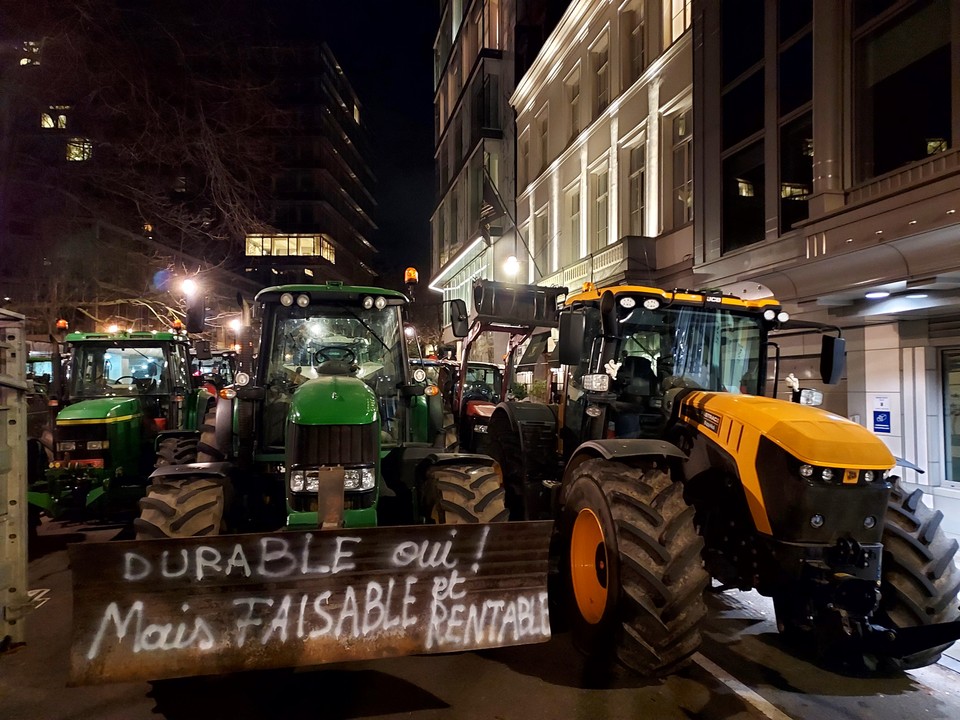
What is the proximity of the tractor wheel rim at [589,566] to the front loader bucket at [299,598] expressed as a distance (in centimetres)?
78

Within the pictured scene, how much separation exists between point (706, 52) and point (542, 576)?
13.0m

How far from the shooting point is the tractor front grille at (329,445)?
4.10m

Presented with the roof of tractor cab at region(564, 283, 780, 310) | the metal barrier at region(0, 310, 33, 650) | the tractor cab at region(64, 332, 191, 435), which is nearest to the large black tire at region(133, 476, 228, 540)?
the metal barrier at region(0, 310, 33, 650)

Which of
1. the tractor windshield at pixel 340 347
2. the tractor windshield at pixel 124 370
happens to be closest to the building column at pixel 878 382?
the tractor windshield at pixel 340 347

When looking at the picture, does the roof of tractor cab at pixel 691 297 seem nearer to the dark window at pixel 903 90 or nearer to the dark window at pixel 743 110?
the dark window at pixel 903 90

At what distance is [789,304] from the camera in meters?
10.4

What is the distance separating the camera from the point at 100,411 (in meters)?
7.85

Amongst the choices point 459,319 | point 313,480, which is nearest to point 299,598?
point 313,480

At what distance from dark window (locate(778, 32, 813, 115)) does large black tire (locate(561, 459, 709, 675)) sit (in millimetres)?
9341

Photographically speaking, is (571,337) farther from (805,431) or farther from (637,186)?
(637,186)

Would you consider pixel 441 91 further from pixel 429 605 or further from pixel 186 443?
pixel 429 605

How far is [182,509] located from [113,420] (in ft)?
15.4

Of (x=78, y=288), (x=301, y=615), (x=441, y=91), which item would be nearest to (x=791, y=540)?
(x=301, y=615)

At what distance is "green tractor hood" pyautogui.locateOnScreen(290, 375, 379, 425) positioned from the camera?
414 cm
